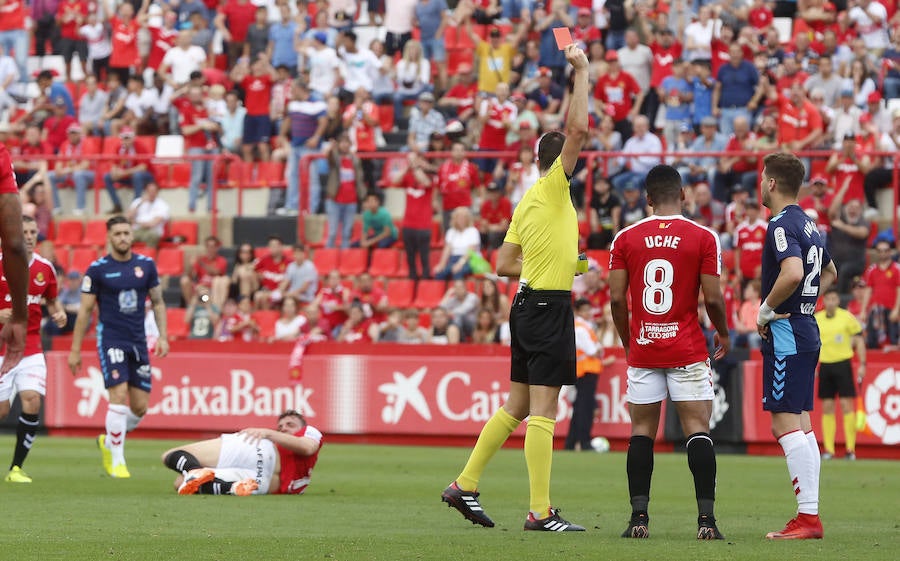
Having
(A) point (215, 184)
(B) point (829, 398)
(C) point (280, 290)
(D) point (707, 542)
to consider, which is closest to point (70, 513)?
(D) point (707, 542)

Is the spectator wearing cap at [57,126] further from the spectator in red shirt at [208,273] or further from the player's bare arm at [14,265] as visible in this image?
the player's bare arm at [14,265]

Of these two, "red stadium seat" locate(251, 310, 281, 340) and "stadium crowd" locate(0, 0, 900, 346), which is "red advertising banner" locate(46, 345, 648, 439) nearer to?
"stadium crowd" locate(0, 0, 900, 346)

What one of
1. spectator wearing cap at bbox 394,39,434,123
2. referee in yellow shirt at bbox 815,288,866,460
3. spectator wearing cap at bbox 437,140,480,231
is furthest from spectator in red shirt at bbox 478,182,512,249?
referee in yellow shirt at bbox 815,288,866,460

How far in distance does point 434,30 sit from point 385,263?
5.18m

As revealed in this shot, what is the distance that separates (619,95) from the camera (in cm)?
2634

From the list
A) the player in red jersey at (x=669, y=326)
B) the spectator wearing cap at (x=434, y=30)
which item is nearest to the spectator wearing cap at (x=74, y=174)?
the spectator wearing cap at (x=434, y=30)

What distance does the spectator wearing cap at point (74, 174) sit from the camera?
28891mm

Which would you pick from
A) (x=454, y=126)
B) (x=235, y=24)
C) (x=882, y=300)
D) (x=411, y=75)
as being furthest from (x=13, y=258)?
(x=235, y=24)

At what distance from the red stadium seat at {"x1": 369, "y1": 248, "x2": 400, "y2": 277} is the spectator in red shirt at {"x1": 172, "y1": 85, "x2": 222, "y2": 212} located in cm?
385

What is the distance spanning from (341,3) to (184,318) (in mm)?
8145

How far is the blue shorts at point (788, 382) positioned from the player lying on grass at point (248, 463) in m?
4.42

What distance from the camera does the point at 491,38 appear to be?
27.5 m

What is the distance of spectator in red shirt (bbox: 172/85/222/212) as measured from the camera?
28.2m

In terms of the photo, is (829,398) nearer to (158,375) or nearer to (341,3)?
(158,375)
